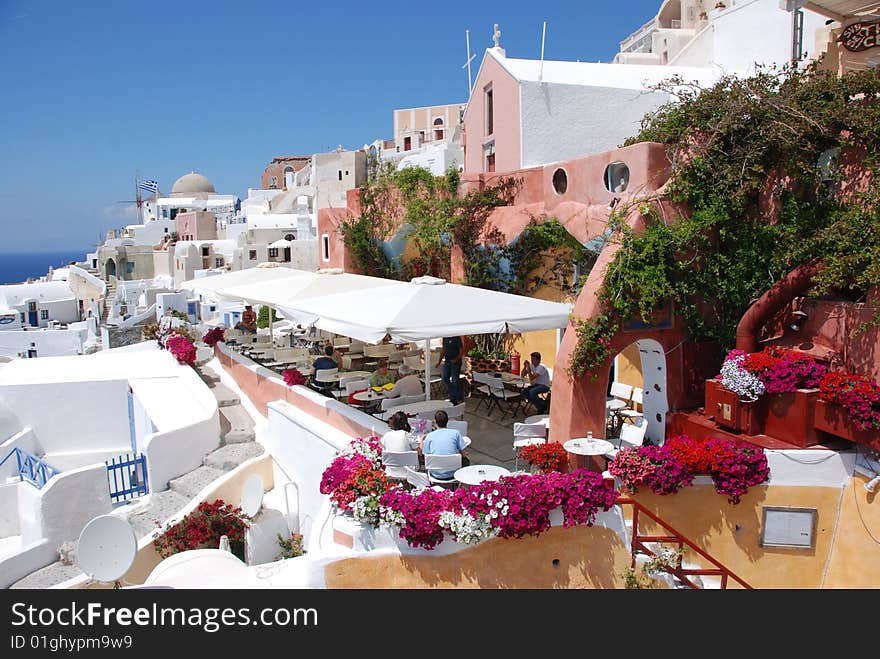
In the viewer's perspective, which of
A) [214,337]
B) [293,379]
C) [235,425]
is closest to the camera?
[293,379]

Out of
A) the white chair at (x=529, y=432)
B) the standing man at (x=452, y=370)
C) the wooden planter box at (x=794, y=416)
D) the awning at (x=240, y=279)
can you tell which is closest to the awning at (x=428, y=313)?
the white chair at (x=529, y=432)

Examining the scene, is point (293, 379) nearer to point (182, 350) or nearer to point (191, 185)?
point (182, 350)

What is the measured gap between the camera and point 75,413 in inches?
686

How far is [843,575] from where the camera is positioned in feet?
28.4

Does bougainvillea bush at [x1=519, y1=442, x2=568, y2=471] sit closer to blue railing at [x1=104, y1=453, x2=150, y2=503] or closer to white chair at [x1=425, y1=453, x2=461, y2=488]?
white chair at [x1=425, y1=453, x2=461, y2=488]

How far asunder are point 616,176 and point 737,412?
4.53m

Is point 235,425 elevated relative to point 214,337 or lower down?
lower down

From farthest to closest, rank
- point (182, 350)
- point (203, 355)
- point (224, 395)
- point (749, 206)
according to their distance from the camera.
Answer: point (203, 355) < point (182, 350) < point (224, 395) < point (749, 206)

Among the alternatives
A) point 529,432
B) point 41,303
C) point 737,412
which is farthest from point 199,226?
point 737,412

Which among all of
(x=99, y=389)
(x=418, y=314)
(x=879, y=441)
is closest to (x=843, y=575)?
(x=879, y=441)

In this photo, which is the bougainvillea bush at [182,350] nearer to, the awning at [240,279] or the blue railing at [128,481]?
the awning at [240,279]

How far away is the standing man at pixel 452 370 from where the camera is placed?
1141 cm

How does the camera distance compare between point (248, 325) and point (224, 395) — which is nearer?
point (224, 395)
